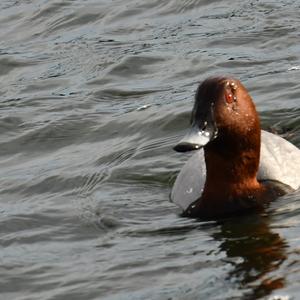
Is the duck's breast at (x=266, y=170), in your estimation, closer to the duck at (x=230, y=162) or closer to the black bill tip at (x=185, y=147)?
the duck at (x=230, y=162)

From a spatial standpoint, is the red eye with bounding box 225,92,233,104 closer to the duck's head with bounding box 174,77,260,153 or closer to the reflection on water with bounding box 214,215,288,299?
the duck's head with bounding box 174,77,260,153

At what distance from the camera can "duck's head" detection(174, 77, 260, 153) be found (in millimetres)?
8180

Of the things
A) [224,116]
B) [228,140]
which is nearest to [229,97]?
[224,116]

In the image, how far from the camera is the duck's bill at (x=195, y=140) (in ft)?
25.6

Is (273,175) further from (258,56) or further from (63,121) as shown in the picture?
(258,56)

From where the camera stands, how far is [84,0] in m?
16.6

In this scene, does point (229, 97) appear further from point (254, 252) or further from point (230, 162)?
point (254, 252)

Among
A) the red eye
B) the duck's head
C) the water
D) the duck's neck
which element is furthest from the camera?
the duck's neck

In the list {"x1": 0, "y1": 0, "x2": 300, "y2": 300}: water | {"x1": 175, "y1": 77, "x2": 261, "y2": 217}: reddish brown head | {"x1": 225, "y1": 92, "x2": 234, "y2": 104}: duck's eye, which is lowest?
{"x1": 0, "y1": 0, "x2": 300, "y2": 300}: water

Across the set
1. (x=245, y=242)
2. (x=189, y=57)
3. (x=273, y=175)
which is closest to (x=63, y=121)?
(x=189, y=57)

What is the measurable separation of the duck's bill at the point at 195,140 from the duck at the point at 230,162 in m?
0.01

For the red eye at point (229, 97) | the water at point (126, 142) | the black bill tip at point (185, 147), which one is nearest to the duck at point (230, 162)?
the red eye at point (229, 97)

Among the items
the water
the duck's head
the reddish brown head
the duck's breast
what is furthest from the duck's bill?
the duck's breast

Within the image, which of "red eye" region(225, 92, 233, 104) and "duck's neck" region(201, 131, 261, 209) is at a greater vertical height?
"red eye" region(225, 92, 233, 104)
